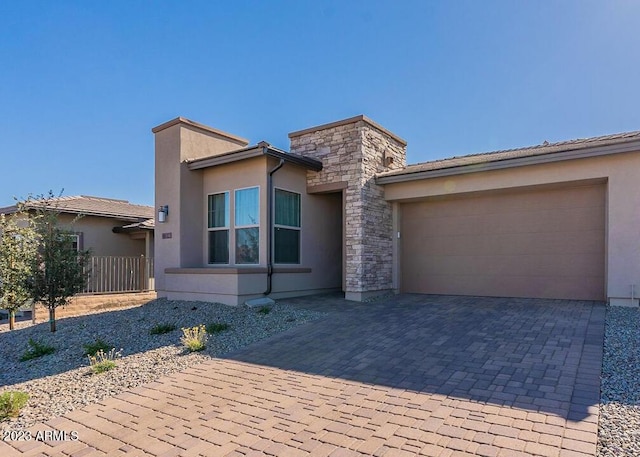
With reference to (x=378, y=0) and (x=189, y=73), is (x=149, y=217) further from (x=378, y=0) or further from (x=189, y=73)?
(x=378, y=0)

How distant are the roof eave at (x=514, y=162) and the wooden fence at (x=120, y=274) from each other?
880cm

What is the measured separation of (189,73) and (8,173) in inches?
388

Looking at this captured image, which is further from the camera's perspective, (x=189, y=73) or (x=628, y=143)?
(x=189, y=73)

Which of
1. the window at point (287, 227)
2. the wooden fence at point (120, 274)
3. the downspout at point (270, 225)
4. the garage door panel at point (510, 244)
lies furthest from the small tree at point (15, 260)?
the garage door panel at point (510, 244)

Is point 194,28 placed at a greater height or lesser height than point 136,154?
greater

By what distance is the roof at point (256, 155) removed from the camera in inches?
397

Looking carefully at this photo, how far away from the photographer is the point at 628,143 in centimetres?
820

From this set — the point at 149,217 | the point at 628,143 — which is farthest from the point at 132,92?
the point at 628,143

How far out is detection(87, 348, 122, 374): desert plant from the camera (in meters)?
5.91

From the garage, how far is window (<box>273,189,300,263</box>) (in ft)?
9.98

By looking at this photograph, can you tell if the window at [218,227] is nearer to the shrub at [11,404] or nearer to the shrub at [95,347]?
the shrub at [95,347]

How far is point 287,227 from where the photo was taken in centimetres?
1112

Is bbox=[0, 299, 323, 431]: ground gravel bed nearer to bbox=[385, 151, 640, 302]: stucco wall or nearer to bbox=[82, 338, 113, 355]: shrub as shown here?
bbox=[82, 338, 113, 355]: shrub

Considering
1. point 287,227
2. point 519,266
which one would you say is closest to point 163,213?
point 287,227
